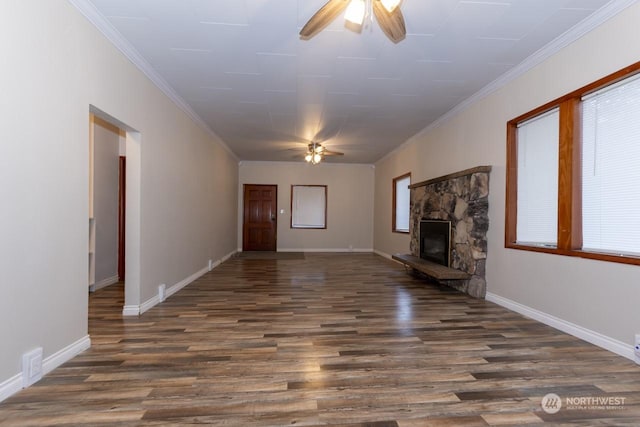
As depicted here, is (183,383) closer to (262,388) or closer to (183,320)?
(262,388)

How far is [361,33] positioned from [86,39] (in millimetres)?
2153

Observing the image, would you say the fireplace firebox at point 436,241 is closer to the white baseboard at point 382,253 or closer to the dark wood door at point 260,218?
the white baseboard at point 382,253

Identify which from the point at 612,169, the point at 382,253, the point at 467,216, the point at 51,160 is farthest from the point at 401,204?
the point at 51,160

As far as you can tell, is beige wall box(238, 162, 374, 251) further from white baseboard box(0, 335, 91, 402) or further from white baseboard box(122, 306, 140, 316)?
white baseboard box(0, 335, 91, 402)

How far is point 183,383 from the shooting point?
1948 mm

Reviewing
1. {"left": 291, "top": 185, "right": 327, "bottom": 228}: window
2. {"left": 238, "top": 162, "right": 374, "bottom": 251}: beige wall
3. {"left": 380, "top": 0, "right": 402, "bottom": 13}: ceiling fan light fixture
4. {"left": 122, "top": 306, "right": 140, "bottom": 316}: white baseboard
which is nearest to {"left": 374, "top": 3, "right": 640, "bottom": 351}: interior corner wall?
{"left": 380, "top": 0, "right": 402, "bottom": 13}: ceiling fan light fixture

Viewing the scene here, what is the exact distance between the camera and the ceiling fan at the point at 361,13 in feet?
6.55

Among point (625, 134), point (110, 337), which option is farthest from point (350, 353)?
point (625, 134)

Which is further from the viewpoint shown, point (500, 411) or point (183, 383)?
point (183, 383)

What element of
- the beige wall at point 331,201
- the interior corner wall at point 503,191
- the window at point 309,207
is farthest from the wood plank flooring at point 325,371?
the window at point 309,207

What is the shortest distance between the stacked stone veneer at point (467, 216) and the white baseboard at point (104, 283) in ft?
16.3

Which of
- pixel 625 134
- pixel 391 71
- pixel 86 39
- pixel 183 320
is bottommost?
pixel 183 320

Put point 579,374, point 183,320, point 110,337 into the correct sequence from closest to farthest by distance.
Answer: point 579,374, point 110,337, point 183,320

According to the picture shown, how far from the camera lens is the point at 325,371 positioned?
212cm
